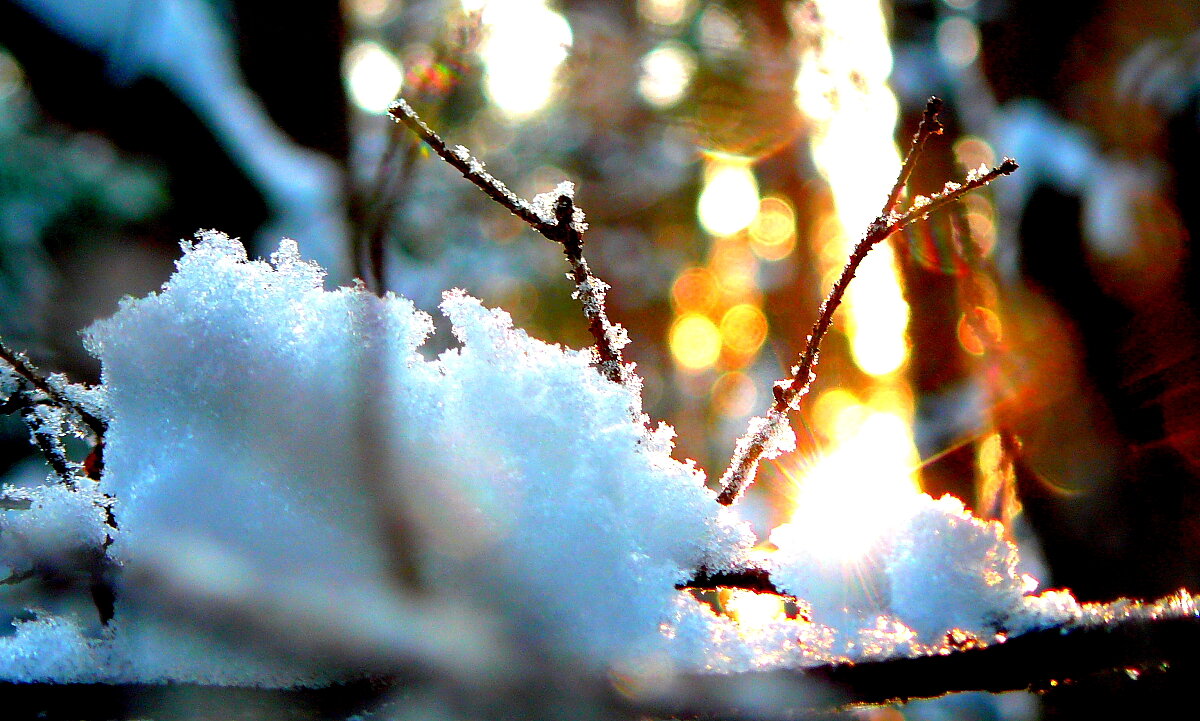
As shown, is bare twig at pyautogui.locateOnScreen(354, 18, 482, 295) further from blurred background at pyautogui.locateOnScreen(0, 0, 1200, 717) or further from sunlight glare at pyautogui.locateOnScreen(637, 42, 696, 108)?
sunlight glare at pyautogui.locateOnScreen(637, 42, 696, 108)

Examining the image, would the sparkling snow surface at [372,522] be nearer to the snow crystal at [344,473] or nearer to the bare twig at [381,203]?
the snow crystal at [344,473]

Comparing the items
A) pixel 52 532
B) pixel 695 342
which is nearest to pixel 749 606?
pixel 52 532

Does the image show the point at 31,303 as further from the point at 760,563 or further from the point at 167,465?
the point at 760,563

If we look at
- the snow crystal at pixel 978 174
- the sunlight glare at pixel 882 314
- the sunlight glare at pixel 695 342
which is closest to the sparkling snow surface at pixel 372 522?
the snow crystal at pixel 978 174

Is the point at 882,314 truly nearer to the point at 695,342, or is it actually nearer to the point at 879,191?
the point at 879,191

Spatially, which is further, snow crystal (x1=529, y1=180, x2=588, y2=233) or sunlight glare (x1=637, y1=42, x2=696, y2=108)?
sunlight glare (x1=637, y1=42, x2=696, y2=108)

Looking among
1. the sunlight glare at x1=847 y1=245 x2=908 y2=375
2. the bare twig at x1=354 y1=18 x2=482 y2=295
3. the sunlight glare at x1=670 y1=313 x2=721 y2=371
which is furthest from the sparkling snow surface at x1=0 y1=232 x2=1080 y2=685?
the sunlight glare at x1=670 y1=313 x2=721 y2=371
